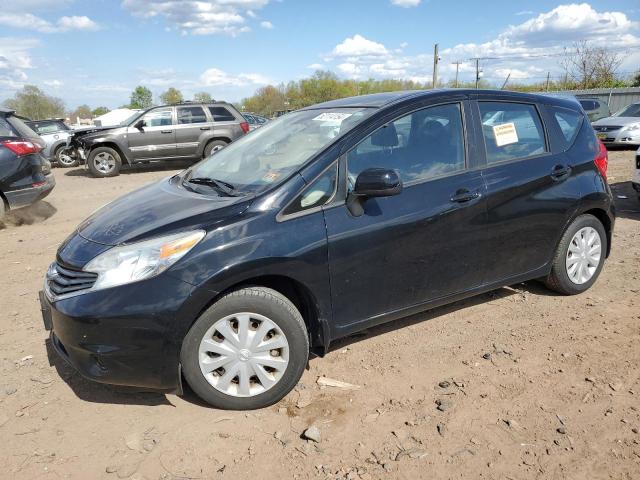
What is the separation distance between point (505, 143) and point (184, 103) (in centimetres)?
1178

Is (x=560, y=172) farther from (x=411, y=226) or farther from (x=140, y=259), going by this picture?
(x=140, y=259)

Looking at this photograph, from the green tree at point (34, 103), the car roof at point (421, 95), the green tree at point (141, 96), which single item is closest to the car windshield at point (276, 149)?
the car roof at point (421, 95)

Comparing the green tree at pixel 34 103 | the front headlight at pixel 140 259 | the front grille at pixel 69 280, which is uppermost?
the green tree at pixel 34 103

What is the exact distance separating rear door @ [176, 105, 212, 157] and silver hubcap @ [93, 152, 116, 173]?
167cm

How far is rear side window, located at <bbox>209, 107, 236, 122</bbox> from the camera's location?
1402 centimetres

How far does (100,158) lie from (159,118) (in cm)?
184

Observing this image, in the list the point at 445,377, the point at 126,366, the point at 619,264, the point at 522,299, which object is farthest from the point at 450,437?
the point at 619,264

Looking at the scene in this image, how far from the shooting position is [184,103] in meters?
14.0

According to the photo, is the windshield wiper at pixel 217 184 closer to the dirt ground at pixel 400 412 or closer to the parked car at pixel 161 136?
the dirt ground at pixel 400 412

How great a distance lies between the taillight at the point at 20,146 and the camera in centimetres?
715

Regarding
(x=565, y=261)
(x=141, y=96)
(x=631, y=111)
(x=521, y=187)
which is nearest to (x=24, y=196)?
(x=521, y=187)

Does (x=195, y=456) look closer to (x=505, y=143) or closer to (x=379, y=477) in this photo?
(x=379, y=477)

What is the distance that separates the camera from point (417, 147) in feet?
11.2

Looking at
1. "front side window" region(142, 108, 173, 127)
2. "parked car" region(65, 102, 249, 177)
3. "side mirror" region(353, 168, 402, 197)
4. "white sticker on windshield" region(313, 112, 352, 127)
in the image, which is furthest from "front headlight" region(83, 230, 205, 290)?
"front side window" region(142, 108, 173, 127)
